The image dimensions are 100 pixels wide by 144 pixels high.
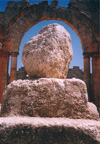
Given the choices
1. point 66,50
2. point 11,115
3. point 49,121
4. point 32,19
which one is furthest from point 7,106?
point 32,19

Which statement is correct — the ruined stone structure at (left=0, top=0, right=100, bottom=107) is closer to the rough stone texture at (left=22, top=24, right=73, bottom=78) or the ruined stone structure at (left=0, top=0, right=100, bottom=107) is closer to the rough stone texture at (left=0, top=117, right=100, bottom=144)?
the rough stone texture at (left=22, top=24, right=73, bottom=78)

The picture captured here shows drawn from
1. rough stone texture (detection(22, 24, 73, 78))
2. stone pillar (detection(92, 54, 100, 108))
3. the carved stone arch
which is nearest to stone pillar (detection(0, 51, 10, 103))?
the carved stone arch

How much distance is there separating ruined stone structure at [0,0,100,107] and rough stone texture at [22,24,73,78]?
7822 millimetres

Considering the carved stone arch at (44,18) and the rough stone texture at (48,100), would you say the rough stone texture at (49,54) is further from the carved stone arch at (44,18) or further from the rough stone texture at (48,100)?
the carved stone arch at (44,18)

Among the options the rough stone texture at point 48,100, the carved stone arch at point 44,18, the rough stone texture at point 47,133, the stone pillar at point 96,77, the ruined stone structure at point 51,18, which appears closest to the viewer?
the rough stone texture at point 47,133

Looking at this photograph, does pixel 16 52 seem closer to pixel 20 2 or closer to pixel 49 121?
pixel 20 2

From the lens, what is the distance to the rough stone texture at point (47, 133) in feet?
4.44

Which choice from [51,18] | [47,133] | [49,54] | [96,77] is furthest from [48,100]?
[51,18]

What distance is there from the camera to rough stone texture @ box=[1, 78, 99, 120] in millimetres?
1620

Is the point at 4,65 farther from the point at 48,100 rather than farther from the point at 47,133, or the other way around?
the point at 47,133

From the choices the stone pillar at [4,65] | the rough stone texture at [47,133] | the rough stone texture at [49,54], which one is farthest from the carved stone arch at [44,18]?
the rough stone texture at [47,133]

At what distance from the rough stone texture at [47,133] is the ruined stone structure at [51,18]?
332 inches

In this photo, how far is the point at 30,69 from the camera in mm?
1996

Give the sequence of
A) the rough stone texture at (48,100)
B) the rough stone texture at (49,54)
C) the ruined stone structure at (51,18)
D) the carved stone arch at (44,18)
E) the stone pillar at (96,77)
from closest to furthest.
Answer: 1. the rough stone texture at (48,100)
2. the rough stone texture at (49,54)
3. the stone pillar at (96,77)
4. the ruined stone structure at (51,18)
5. the carved stone arch at (44,18)
